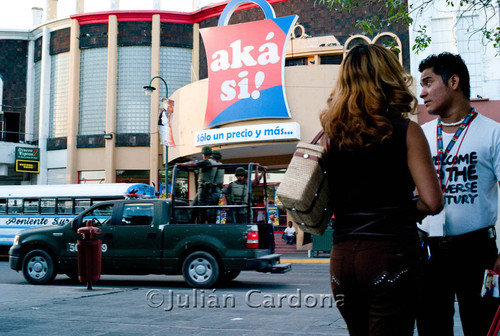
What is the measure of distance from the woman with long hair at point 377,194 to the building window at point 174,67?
94.2 ft

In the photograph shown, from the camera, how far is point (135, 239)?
10945mm

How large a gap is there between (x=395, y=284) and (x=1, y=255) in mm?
21640

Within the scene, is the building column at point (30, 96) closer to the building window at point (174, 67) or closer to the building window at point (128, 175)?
the building window at point (128, 175)

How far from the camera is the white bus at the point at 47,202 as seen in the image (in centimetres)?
1939

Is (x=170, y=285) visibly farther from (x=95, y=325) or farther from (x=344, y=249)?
(x=344, y=249)

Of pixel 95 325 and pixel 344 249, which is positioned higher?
pixel 344 249

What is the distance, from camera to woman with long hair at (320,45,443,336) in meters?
2.34

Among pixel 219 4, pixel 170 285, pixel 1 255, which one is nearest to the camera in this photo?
pixel 170 285

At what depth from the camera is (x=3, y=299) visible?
8188mm

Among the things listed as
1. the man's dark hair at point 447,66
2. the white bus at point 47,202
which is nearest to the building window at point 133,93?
the white bus at point 47,202

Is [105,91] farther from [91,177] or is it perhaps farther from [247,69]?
[247,69]

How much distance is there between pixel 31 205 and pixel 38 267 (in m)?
9.37

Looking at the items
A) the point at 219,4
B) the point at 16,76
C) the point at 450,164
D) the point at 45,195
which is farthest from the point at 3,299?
the point at 16,76

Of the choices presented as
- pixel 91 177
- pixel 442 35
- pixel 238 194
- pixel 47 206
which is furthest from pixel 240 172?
pixel 91 177
